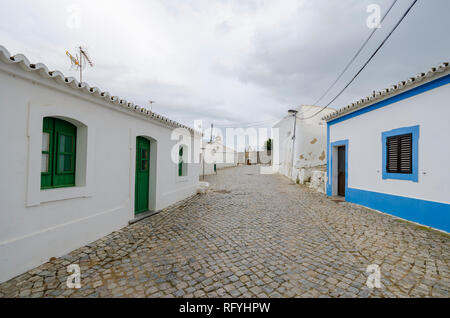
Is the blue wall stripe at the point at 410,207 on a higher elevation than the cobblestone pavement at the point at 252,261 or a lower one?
higher

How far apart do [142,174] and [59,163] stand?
246cm

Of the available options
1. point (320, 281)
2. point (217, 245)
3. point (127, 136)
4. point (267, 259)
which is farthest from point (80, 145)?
point (320, 281)

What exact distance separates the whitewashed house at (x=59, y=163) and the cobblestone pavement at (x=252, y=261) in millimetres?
398

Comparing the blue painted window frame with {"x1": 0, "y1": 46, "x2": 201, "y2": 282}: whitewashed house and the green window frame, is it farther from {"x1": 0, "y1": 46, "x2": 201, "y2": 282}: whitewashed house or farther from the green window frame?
the green window frame

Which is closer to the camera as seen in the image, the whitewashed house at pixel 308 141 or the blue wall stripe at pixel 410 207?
the blue wall stripe at pixel 410 207

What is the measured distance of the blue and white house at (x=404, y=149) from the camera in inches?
185

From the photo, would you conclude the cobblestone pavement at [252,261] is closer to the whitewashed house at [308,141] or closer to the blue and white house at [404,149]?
the blue and white house at [404,149]

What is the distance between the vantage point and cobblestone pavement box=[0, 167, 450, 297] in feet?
8.52

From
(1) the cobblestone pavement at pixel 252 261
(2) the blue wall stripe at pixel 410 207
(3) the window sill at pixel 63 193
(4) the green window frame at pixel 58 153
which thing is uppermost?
(4) the green window frame at pixel 58 153

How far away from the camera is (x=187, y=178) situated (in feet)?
28.8

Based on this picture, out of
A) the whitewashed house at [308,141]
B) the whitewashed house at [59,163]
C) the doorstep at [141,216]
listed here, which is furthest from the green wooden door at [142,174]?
the whitewashed house at [308,141]

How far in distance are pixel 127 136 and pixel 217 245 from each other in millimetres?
3528

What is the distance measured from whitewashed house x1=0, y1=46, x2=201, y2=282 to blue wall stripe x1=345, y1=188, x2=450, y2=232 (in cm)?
751
